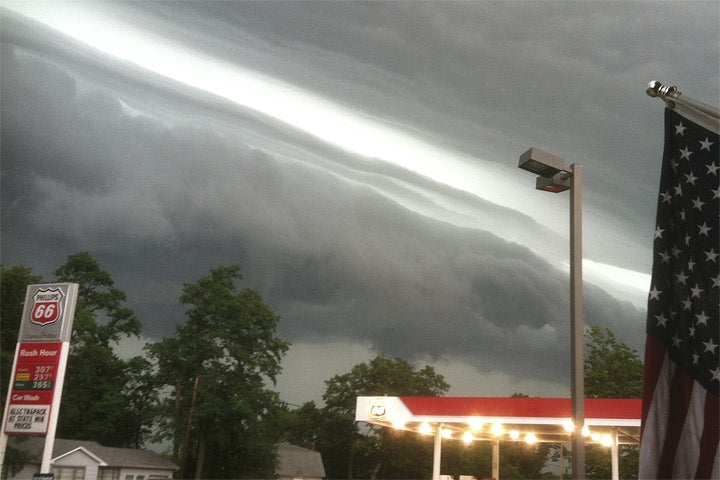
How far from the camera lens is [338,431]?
8556 centimetres

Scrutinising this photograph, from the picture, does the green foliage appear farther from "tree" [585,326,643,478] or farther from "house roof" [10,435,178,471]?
"house roof" [10,435,178,471]

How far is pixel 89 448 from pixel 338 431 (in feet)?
118

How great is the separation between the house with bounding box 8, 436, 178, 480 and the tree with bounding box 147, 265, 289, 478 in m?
3.34

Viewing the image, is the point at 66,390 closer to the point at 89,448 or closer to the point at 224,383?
the point at 89,448

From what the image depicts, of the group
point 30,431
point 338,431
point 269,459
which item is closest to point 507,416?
point 30,431

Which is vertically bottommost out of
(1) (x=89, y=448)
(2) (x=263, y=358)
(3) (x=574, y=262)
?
(1) (x=89, y=448)

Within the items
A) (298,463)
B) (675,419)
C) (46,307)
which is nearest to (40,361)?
(46,307)

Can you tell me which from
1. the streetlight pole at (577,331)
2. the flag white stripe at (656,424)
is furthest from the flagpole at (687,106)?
the streetlight pole at (577,331)

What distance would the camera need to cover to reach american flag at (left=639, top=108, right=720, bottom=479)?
663 cm

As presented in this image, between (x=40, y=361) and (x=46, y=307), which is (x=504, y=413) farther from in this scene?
(x=46, y=307)

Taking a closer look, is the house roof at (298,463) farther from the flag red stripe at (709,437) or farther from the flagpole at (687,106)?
the flagpole at (687,106)

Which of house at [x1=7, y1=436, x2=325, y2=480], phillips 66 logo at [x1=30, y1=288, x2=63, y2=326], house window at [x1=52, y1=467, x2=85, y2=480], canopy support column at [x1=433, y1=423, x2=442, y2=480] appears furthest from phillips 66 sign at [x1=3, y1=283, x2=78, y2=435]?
house window at [x1=52, y1=467, x2=85, y2=480]

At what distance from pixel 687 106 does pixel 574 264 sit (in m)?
2.76

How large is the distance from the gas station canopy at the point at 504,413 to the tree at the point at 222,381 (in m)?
30.4
